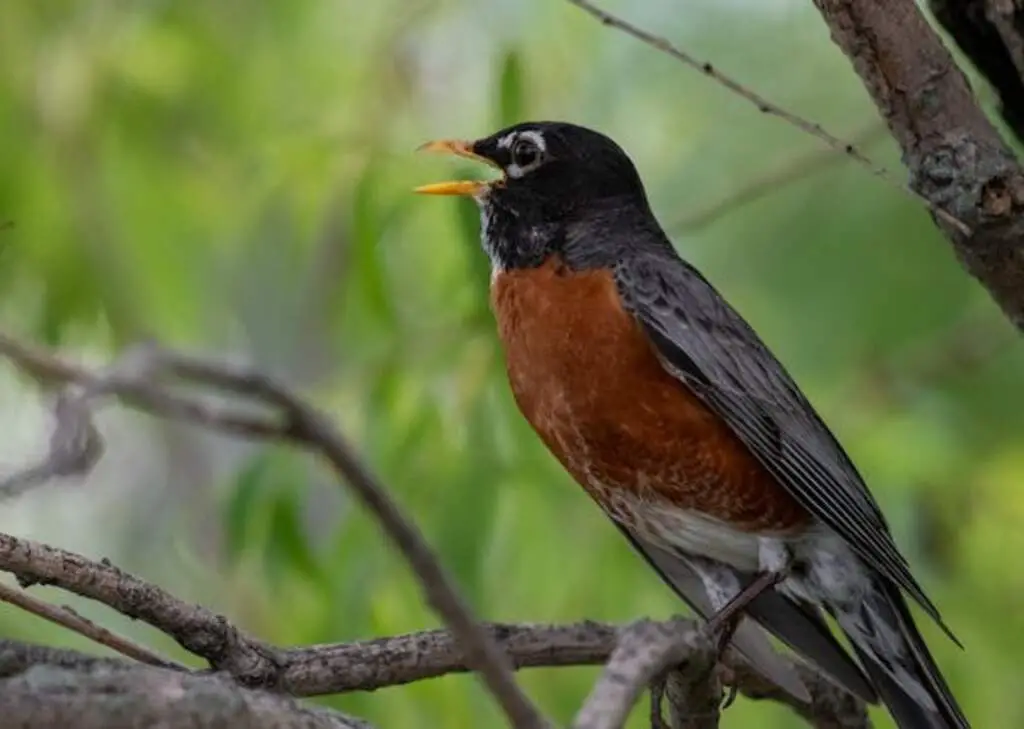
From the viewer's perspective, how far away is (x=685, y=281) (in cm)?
287

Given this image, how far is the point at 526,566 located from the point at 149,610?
4.23ft

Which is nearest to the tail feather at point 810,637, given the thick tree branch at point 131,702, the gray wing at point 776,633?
the gray wing at point 776,633

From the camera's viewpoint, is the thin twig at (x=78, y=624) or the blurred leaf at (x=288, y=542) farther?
the blurred leaf at (x=288, y=542)

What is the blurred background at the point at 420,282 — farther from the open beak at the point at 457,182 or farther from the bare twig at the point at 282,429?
the bare twig at the point at 282,429

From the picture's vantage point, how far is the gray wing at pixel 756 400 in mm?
2684

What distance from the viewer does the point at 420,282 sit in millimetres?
3488

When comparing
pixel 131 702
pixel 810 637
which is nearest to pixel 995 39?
pixel 810 637

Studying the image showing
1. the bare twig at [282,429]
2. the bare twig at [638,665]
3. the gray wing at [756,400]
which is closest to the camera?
the bare twig at [282,429]

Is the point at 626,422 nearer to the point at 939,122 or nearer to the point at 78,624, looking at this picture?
the point at 939,122

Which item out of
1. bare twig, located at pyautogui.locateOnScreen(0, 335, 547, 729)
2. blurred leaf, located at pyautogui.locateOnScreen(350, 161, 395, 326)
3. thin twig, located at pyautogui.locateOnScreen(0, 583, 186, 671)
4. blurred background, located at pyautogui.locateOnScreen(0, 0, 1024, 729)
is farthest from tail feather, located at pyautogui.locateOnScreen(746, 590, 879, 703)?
bare twig, located at pyautogui.locateOnScreen(0, 335, 547, 729)

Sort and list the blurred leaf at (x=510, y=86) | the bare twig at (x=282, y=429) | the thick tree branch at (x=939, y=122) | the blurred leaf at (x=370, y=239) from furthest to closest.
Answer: the blurred leaf at (x=370, y=239) → the blurred leaf at (x=510, y=86) → the thick tree branch at (x=939, y=122) → the bare twig at (x=282, y=429)

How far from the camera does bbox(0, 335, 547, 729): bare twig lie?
1.05 metres

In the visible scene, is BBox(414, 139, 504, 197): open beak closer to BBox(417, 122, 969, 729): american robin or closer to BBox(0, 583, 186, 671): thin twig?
BBox(417, 122, 969, 729): american robin

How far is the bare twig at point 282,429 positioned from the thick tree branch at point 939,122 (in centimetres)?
127
